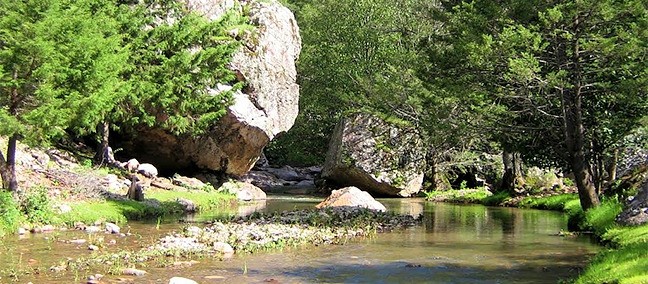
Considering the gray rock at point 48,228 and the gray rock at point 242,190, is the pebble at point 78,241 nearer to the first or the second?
the gray rock at point 48,228

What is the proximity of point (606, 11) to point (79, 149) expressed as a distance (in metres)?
27.1

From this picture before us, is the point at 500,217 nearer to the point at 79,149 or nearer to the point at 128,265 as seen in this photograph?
the point at 128,265

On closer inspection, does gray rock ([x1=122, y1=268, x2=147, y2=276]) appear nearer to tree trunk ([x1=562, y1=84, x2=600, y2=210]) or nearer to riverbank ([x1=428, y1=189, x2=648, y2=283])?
riverbank ([x1=428, y1=189, x2=648, y2=283])

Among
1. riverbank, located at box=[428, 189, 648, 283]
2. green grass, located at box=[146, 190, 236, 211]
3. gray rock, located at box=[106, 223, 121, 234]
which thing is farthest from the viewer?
green grass, located at box=[146, 190, 236, 211]

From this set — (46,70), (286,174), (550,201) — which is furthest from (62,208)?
(286,174)

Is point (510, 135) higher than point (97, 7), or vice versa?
point (97, 7)

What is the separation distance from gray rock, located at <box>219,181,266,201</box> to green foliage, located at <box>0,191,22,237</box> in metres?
19.5

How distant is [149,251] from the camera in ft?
49.3

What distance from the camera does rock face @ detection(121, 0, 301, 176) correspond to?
39.5 metres

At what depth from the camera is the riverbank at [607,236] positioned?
10.00 metres

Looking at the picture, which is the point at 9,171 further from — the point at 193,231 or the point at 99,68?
the point at 193,231

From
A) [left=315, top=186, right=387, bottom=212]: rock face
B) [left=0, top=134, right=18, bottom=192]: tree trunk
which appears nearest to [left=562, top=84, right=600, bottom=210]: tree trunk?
[left=315, top=186, right=387, bottom=212]: rock face

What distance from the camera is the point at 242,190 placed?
39.1 meters

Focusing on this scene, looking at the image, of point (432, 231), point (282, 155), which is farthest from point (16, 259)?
point (282, 155)
